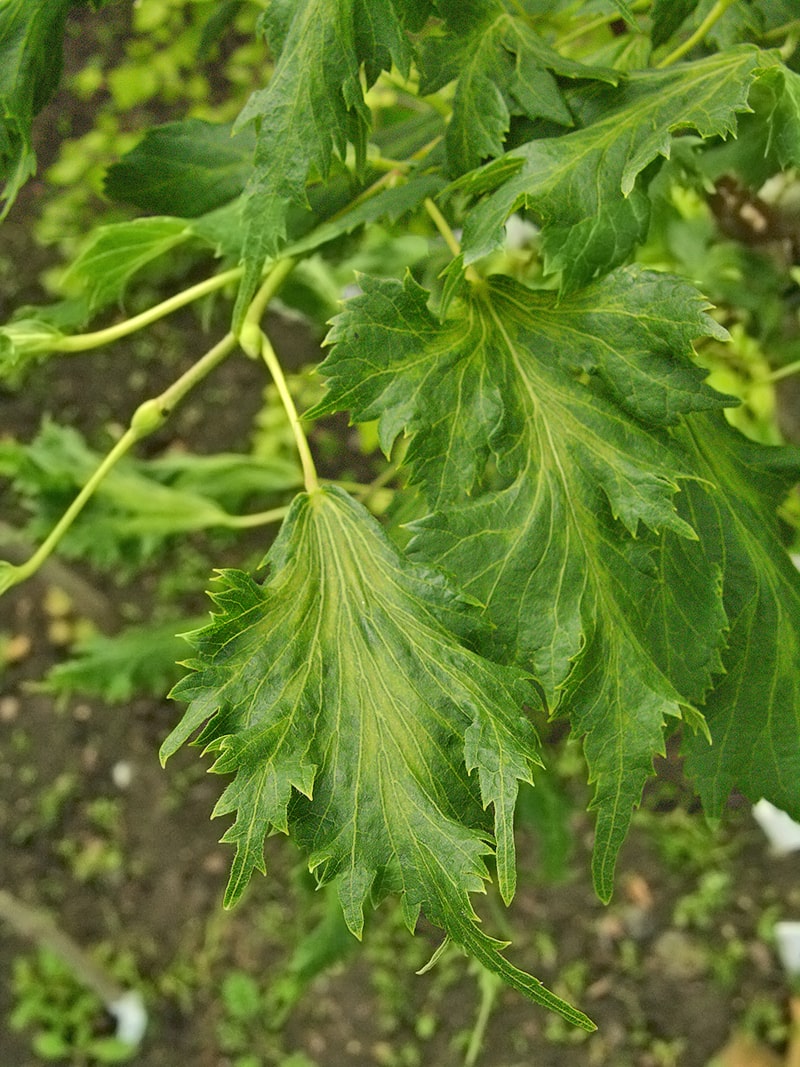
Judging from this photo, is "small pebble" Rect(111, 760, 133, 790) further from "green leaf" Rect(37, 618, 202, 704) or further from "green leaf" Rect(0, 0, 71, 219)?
"green leaf" Rect(0, 0, 71, 219)

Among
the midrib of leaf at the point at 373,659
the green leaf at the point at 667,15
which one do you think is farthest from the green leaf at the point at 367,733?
the green leaf at the point at 667,15

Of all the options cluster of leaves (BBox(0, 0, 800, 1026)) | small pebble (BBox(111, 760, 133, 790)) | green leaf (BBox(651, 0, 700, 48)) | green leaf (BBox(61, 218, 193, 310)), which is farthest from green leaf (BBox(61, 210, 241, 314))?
small pebble (BBox(111, 760, 133, 790))

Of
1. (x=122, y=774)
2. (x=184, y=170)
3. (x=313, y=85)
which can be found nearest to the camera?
(x=313, y=85)

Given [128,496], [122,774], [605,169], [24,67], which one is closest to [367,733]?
[605,169]

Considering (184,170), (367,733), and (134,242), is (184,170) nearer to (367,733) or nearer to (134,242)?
(134,242)

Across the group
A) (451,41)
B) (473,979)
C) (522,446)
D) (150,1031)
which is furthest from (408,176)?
(150,1031)
